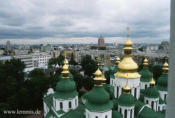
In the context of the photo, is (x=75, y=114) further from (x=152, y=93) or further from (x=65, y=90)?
(x=152, y=93)

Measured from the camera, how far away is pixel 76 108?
42.9 ft

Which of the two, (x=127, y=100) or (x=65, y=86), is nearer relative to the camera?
(x=127, y=100)

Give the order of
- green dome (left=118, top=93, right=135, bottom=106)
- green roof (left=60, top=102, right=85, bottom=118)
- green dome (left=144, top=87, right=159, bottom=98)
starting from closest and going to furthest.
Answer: green dome (left=118, top=93, right=135, bottom=106) < green roof (left=60, top=102, right=85, bottom=118) < green dome (left=144, top=87, right=159, bottom=98)

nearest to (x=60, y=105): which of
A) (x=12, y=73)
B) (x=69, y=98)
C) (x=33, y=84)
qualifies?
(x=69, y=98)

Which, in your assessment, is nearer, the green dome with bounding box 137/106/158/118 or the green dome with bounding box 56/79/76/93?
the green dome with bounding box 137/106/158/118

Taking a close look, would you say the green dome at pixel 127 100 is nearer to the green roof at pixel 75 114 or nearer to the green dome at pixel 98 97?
the green dome at pixel 98 97

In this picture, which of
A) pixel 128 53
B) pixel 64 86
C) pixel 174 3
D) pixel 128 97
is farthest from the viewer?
pixel 128 53

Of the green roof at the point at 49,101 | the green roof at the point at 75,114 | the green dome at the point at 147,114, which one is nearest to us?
the green dome at the point at 147,114

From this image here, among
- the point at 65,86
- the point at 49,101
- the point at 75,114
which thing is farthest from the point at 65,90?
the point at 49,101

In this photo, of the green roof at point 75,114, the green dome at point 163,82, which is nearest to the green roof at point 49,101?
the green roof at point 75,114

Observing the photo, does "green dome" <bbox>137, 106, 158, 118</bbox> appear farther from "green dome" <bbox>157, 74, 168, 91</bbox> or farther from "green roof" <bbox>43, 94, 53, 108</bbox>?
"green roof" <bbox>43, 94, 53, 108</bbox>

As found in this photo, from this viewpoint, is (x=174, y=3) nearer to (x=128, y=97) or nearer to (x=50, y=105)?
(x=128, y=97)

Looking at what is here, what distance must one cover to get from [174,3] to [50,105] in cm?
1524

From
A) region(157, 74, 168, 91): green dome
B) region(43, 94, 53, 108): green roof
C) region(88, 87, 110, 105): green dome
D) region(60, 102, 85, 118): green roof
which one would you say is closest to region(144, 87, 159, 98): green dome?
region(157, 74, 168, 91): green dome
